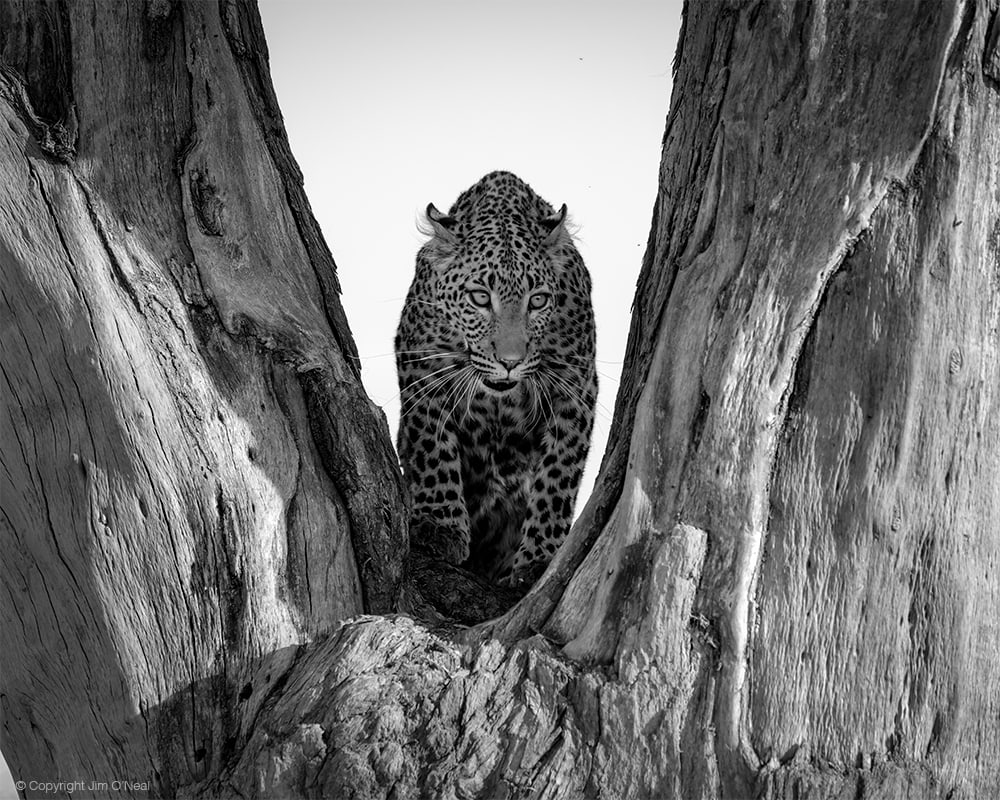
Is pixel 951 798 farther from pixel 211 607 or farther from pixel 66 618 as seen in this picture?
pixel 66 618

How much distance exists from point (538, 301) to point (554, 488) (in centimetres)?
119

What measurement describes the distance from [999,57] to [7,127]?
11.8ft

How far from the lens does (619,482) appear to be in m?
4.78

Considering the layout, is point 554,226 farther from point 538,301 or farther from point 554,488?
point 554,488

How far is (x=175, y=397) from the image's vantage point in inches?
190

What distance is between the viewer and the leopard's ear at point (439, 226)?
8195mm

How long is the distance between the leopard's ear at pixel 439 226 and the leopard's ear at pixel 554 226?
59 centimetres

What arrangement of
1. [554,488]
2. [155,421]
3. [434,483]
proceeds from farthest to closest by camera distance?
[554,488], [434,483], [155,421]

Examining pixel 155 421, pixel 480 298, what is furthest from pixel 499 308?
pixel 155 421

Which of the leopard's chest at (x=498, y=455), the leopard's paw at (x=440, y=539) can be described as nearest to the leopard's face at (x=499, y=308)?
the leopard's chest at (x=498, y=455)

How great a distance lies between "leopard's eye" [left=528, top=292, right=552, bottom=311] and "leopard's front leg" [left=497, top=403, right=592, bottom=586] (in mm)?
683

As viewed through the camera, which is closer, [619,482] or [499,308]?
[619,482]

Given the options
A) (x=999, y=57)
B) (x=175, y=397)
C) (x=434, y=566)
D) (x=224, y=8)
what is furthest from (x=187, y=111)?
(x=999, y=57)

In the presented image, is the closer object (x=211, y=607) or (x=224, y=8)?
(x=211, y=607)
